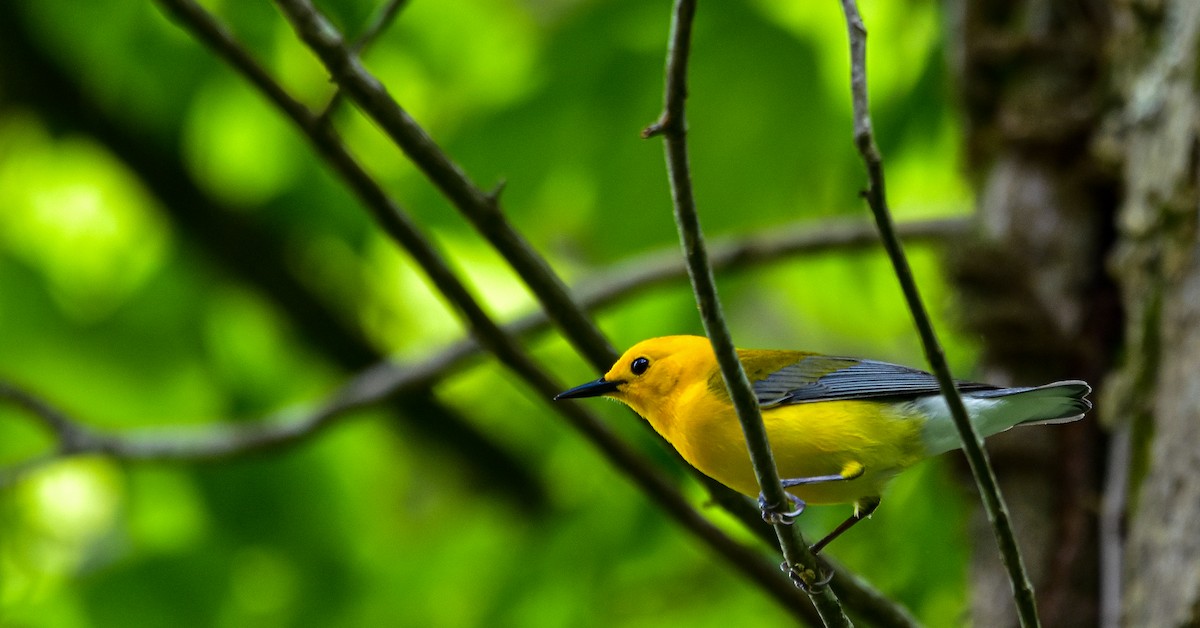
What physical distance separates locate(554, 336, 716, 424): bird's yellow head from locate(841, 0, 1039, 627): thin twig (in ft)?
5.04

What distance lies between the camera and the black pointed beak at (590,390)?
3.57 meters

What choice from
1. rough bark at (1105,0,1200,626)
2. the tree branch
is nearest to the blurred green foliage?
the tree branch

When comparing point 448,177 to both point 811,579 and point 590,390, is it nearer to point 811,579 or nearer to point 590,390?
point 590,390

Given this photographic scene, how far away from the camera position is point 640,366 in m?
3.80

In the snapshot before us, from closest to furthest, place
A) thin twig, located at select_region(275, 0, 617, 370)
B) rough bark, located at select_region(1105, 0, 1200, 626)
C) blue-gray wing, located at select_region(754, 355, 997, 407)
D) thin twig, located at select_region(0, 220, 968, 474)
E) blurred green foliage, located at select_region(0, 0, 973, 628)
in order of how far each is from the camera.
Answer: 1. thin twig, located at select_region(275, 0, 617, 370)
2. blue-gray wing, located at select_region(754, 355, 997, 407)
3. rough bark, located at select_region(1105, 0, 1200, 626)
4. blurred green foliage, located at select_region(0, 0, 973, 628)
5. thin twig, located at select_region(0, 220, 968, 474)

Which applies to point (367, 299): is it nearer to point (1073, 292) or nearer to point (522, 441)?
point (522, 441)

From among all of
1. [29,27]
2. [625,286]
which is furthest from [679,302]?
[29,27]

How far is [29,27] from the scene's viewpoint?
6.44 meters

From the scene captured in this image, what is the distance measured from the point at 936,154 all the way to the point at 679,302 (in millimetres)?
1830

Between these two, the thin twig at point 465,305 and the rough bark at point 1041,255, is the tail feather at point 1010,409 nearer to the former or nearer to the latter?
the thin twig at point 465,305

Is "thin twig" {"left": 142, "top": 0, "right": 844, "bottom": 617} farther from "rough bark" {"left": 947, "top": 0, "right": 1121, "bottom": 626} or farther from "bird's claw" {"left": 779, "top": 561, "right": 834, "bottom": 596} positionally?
"rough bark" {"left": 947, "top": 0, "right": 1121, "bottom": 626}

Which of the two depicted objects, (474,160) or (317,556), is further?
(317,556)

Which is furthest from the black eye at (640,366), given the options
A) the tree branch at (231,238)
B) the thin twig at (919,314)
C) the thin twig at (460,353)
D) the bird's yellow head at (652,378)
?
the tree branch at (231,238)

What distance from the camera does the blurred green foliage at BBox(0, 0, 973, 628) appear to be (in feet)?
15.8
